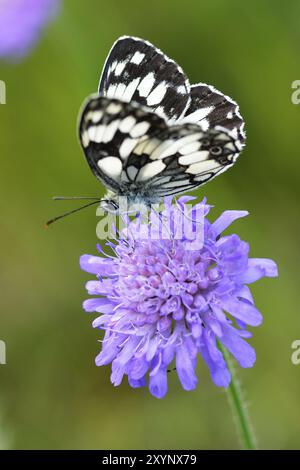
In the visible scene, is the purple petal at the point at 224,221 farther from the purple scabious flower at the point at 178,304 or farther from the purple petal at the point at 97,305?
the purple petal at the point at 97,305

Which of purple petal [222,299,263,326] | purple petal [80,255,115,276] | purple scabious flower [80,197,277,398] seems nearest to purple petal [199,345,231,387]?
purple scabious flower [80,197,277,398]

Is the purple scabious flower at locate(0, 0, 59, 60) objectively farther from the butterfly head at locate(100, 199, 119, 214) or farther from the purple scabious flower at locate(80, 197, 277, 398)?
the purple scabious flower at locate(80, 197, 277, 398)

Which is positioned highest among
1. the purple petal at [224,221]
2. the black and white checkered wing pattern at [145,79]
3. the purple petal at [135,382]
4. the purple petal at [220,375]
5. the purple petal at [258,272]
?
the black and white checkered wing pattern at [145,79]

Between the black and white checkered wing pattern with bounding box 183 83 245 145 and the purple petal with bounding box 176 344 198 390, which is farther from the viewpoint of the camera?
the black and white checkered wing pattern with bounding box 183 83 245 145

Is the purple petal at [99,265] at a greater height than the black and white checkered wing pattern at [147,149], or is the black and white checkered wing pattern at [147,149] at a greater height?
the black and white checkered wing pattern at [147,149]

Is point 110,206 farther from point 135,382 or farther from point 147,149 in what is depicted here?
point 135,382

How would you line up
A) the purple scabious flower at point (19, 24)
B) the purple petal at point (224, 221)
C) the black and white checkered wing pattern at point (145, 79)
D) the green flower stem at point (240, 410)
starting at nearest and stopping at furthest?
the green flower stem at point (240, 410)
the purple petal at point (224, 221)
the black and white checkered wing pattern at point (145, 79)
the purple scabious flower at point (19, 24)

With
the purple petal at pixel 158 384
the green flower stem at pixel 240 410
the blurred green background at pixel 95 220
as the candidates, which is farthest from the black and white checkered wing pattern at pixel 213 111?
the blurred green background at pixel 95 220

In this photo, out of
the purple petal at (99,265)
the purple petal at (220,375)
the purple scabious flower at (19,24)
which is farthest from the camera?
the purple scabious flower at (19,24)
